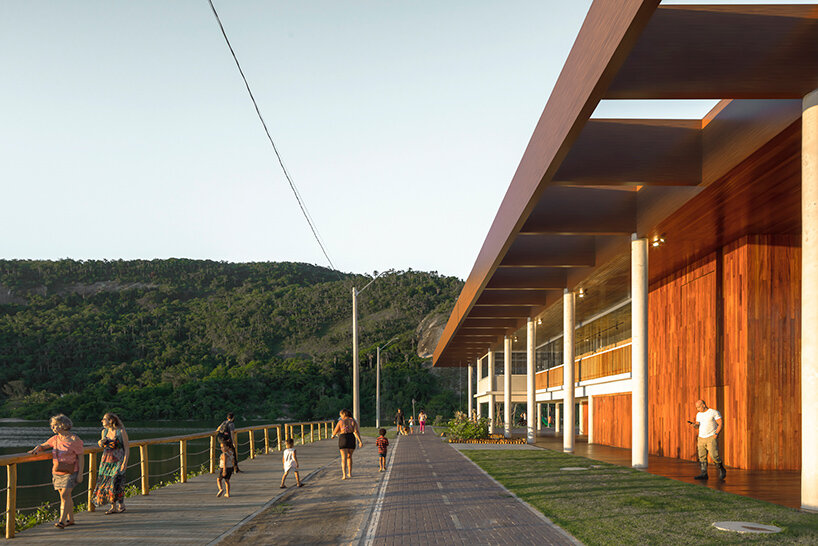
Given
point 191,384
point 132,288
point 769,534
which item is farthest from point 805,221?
point 132,288

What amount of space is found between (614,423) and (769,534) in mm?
23792

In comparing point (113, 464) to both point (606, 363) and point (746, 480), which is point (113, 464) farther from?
point (606, 363)

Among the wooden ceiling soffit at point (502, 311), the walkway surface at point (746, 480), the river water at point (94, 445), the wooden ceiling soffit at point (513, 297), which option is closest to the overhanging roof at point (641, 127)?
the wooden ceiling soffit at point (513, 297)

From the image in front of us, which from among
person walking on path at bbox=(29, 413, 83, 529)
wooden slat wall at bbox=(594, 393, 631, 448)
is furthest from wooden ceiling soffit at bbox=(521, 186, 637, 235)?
wooden slat wall at bbox=(594, 393, 631, 448)

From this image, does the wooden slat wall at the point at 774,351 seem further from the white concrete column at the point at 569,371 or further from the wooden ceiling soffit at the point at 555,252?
the white concrete column at the point at 569,371

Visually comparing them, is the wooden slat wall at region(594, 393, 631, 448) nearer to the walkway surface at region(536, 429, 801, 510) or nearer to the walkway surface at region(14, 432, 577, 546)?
the walkway surface at region(536, 429, 801, 510)

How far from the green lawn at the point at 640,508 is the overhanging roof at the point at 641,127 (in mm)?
5725

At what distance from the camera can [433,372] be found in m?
121

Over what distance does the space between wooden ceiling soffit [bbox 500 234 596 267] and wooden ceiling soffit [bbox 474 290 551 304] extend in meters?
6.74

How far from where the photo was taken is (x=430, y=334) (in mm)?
123625

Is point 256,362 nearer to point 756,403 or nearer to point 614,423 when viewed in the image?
point 614,423

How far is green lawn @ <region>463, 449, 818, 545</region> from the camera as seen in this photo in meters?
10.2

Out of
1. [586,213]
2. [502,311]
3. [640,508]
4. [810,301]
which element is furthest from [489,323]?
[810,301]

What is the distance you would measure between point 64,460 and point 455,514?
563 cm
